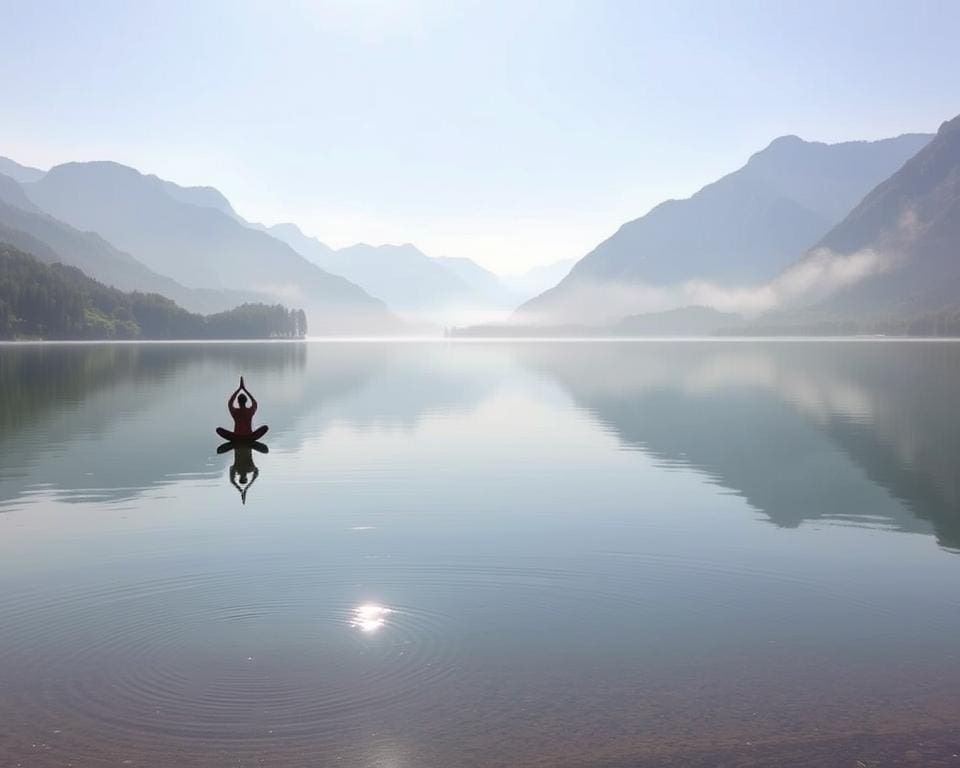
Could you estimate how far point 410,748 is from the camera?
47.4 ft

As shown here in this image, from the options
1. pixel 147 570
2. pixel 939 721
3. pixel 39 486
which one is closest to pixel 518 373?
pixel 39 486

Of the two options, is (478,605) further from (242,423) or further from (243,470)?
(242,423)

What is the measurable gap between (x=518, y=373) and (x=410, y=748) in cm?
12559

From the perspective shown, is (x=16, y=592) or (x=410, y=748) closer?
(x=410, y=748)

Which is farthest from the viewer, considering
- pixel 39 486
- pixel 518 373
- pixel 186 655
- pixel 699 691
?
pixel 518 373

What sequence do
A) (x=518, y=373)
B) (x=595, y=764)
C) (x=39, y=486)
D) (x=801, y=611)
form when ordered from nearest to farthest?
(x=595, y=764), (x=801, y=611), (x=39, y=486), (x=518, y=373)

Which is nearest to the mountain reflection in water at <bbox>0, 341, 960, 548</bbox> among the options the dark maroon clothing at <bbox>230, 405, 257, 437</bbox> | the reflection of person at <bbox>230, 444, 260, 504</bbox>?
the reflection of person at <bbox>230, 444, 260, 504</bbox>

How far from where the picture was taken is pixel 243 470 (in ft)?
147

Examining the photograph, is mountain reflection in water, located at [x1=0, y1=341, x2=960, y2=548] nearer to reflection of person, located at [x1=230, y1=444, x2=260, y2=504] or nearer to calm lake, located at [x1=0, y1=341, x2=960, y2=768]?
calm lake, located at [x1=0, y1=341, x2=960, y2=768]

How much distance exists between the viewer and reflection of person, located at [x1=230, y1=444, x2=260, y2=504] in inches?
1566

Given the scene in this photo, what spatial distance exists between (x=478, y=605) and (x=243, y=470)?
2565 centimetres

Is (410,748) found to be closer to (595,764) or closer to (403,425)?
(595,764)

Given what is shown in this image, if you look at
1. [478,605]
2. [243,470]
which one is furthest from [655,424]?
[478,605]

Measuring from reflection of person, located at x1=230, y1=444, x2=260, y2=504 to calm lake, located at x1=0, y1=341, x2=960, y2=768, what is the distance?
0.28 metres
